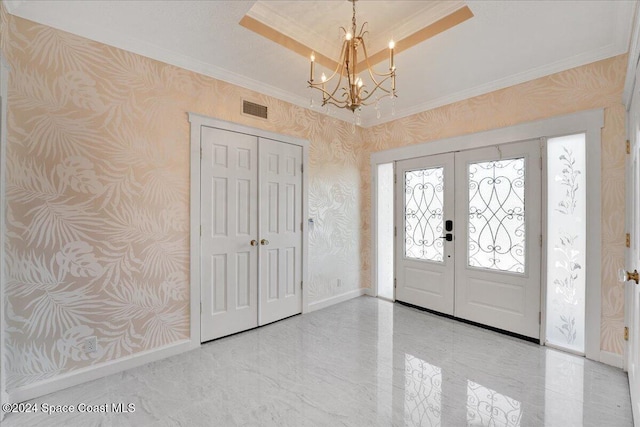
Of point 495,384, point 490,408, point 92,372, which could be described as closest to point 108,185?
point 92,372

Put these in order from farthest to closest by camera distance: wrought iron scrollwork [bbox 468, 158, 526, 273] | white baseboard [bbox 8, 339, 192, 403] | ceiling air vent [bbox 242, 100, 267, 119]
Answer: ceiling air vent [bbox 242, 100, 267, 119], wrought iron scrollwork [bbox 468, 158, 526, 273], white baseboard [bbox 8, 339, 192, 403]

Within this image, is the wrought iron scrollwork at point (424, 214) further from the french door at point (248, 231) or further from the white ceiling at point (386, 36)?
the french door at point (248, 231)

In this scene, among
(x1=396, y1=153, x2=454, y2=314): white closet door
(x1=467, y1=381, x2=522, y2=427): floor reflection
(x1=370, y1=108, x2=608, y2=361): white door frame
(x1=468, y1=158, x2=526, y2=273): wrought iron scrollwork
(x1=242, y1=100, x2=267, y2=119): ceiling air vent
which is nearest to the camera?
(x1=467, y1=381, x2=522, y2=427): floor reflection

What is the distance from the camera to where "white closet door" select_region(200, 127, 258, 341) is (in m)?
2.87

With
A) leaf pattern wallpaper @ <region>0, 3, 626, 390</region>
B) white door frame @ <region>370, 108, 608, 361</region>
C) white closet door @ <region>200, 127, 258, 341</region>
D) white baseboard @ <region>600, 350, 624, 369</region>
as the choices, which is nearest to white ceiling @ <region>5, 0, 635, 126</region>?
leaf pattern wallpaper @ <region>0, 3, 626, 390</region>

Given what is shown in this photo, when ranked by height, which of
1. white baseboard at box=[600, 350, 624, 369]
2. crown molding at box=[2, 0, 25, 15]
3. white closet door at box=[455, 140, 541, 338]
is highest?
crown molding at box=[2, 0, 25, 15]

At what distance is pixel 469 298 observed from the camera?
337 cm

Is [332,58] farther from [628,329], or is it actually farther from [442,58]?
[628,329]

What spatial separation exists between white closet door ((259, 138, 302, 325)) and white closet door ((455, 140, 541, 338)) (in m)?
1.99

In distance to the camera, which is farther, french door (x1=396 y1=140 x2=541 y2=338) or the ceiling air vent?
the ceiling air vent

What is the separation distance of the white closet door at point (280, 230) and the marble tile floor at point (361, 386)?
51 centimetres

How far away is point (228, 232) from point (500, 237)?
299cm

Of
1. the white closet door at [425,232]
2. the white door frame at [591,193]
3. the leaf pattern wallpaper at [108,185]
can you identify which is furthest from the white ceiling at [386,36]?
the white closet door at [425,232]

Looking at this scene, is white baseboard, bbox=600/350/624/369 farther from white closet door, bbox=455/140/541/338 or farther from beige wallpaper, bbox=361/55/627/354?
white closet door, bbox=455/140/541/338
